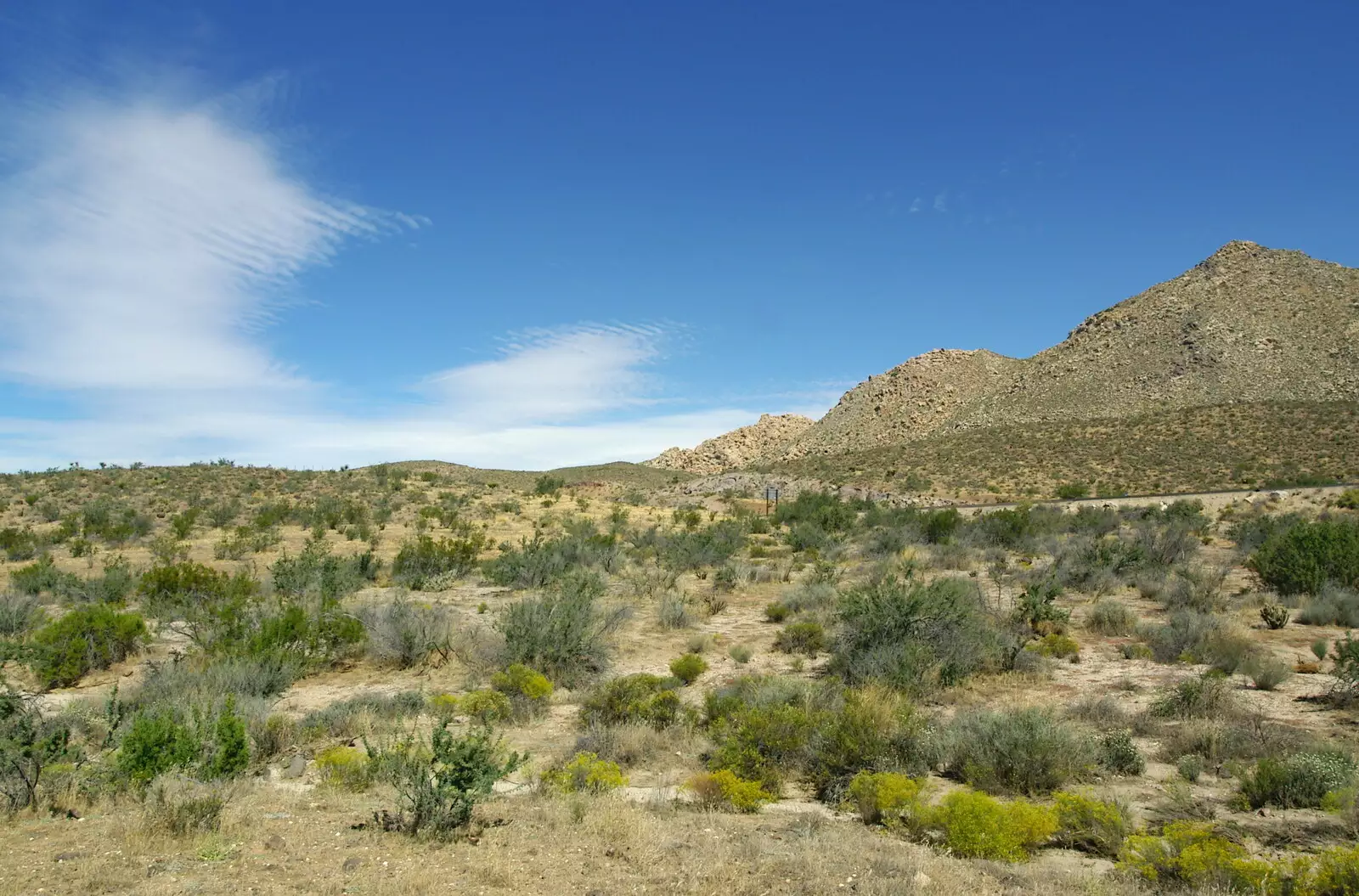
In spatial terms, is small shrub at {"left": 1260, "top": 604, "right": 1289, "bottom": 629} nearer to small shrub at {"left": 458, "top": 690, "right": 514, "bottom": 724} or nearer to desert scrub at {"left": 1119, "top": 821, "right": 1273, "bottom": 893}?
desert scrub at {"left": 1119, "top": 821, "right": 1273, "bottom": 893}

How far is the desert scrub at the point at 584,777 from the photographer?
6988 mm

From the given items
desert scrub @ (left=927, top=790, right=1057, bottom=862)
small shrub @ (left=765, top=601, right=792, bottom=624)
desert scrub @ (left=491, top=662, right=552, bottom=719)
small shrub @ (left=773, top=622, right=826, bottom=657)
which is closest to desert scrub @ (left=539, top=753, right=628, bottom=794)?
desert scrub @ (left=491, top=662, right=552, bottom=719)

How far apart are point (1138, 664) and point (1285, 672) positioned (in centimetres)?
174

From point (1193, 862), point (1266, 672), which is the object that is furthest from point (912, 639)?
point (1193, 862)

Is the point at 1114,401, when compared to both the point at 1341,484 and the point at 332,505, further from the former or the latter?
the point at 332,505

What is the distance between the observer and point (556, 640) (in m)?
11.5

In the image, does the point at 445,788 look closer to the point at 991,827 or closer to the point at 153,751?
the point at 153,751

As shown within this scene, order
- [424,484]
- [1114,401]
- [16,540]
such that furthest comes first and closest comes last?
Result: 1. [1114,401]
2. [424,484]
3. [16,540]

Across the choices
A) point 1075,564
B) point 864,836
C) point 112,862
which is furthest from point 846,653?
point 1075,564

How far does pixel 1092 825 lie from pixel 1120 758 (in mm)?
1841

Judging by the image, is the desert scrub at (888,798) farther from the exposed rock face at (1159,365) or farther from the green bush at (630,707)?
the exposed rock face at (1159,365)

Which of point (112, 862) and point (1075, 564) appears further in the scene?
point (1075, 564)

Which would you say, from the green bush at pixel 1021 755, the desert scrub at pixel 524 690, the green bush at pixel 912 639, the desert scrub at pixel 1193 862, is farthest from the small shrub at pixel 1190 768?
the desert scrub at pixel 524 690

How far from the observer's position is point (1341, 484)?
39.0 m
